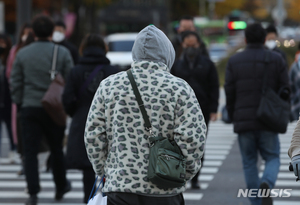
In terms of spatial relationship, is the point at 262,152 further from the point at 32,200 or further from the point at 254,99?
the point at 32,200

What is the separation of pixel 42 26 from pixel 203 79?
78.0 inches

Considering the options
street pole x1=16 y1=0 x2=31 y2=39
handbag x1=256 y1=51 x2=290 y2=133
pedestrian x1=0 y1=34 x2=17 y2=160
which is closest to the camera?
handbag x1=256 y1=51 x2=290 y2=133

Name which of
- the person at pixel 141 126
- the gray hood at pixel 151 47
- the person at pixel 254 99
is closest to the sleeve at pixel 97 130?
the person at pixel 141 126

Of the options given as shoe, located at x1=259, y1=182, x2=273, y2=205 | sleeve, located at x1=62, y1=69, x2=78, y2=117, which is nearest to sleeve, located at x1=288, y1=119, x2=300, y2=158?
shoe, located at x1=259, y1=182, x2=273, y2=205

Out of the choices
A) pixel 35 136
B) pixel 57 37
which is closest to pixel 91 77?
pixel 35 136

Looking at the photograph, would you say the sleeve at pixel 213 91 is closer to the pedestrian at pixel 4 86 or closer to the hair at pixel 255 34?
the hair at pixel 255 34

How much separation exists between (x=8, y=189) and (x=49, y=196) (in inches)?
33.4

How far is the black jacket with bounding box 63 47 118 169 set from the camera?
5707mm

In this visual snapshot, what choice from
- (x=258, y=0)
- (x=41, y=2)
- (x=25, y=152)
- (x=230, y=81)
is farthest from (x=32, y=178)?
(x=258, y=0)

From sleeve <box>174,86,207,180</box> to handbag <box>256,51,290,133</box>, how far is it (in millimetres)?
2497

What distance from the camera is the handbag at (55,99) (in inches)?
259

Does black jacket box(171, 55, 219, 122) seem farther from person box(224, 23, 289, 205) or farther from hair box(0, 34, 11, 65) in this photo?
hair box(0, 34, 11, 65)

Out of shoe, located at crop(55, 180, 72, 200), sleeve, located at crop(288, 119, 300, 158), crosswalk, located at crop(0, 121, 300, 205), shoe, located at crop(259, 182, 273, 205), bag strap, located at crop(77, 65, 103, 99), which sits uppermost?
sleeve, located at crop(288, 119, 300, 158)

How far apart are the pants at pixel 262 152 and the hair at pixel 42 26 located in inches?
93.4
